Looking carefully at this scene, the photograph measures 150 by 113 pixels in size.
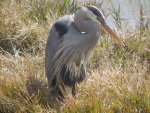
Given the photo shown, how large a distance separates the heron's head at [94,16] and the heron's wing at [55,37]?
20 cm

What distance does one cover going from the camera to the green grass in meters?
3.79

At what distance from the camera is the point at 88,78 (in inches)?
180

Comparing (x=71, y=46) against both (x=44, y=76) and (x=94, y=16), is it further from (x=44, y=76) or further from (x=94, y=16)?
(x=44, y=76)

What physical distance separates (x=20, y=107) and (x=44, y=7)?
301cm

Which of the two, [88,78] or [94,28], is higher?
[94,28]

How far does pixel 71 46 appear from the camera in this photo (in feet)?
14.1

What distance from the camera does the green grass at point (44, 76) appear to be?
3.79 meters

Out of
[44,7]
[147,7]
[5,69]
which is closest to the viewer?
[5,69]

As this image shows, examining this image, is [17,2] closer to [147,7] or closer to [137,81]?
[147,7]

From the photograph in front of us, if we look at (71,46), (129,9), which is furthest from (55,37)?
(129,9)

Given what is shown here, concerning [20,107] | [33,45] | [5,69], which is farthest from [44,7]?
[20,107]

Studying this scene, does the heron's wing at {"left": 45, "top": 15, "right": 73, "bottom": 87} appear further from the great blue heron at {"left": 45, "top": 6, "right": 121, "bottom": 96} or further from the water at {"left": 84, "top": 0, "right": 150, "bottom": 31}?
the water at {"left": 84, "top": 0, "right": 150, "bottom": 31}

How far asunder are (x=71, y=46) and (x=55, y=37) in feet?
0.74

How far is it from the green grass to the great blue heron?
0.44ft
